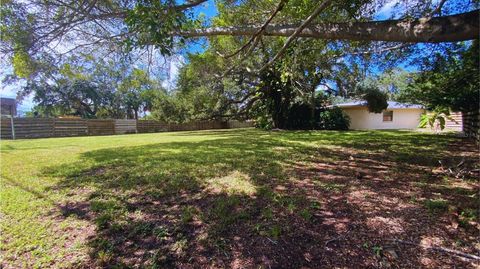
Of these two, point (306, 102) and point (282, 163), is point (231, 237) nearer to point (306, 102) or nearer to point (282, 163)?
point (282, 163)

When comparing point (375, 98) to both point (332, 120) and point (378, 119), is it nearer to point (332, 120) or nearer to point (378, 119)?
point (332, 120)

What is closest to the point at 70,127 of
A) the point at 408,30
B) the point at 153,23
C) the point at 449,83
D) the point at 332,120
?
the point at 153,23

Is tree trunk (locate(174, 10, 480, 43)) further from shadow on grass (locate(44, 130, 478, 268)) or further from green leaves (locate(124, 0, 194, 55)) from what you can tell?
green leaves (locate(124, 0, 194, 55))

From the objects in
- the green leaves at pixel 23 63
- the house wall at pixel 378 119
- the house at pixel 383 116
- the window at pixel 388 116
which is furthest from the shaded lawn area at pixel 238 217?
the window at pixel 388 116

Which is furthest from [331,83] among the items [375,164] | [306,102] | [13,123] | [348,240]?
[13,123]

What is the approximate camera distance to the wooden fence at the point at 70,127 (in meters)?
14.1

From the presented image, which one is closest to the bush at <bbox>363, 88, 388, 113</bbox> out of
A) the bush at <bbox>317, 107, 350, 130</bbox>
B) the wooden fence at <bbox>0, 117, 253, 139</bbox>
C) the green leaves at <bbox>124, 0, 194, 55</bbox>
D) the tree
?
the bush at <bbox>317, 107, 350, 130</bbox>

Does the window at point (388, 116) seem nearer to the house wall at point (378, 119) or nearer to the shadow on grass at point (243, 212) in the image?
the house wall at point (378, 119)

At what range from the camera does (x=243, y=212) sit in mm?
2842

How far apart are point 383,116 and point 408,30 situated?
21801mm

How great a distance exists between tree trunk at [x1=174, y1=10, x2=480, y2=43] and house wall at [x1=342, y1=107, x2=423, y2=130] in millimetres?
19311

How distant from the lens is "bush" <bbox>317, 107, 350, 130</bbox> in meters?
17.8

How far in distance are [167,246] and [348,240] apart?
1.63m

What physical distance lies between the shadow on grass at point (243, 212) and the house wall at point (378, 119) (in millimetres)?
17780
